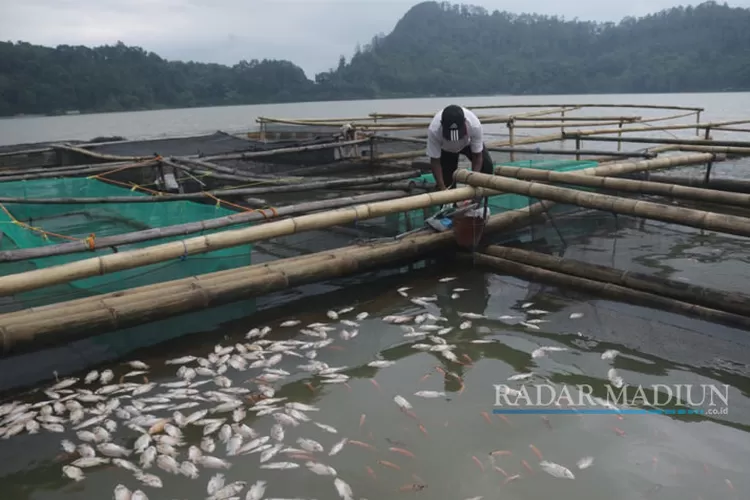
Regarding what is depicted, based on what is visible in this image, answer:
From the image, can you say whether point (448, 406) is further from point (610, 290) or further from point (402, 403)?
point (610, 290)

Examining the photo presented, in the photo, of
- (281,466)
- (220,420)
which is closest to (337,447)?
(281,466)

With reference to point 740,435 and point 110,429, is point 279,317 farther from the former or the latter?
point 740,435

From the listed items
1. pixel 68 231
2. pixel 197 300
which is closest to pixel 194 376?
pixel 197 300

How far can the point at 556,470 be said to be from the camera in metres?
3.54

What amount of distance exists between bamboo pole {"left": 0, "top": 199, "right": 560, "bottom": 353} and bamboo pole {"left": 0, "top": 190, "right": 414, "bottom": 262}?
507 millimetres

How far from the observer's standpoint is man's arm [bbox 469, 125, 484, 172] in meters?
7.50

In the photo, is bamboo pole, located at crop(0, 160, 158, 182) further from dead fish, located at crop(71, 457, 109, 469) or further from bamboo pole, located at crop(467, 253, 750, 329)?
dead fish, located at crop(71, 457, 109, 469)

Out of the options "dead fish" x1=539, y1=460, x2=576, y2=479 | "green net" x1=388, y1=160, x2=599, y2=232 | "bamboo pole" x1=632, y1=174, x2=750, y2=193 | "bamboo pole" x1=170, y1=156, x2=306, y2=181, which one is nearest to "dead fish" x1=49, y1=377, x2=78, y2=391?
"dead fish" x1=539, y1=460, x2=576, y2=479

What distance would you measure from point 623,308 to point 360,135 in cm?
1216

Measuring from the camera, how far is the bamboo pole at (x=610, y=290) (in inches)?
207

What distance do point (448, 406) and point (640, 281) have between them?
282cm

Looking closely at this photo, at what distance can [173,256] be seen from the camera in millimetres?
5160

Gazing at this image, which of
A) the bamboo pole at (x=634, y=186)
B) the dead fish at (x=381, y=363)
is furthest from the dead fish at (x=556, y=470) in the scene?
the bamboo pole at (x=634, y=186)

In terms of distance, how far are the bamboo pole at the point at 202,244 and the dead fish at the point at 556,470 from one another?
3.34 meters
